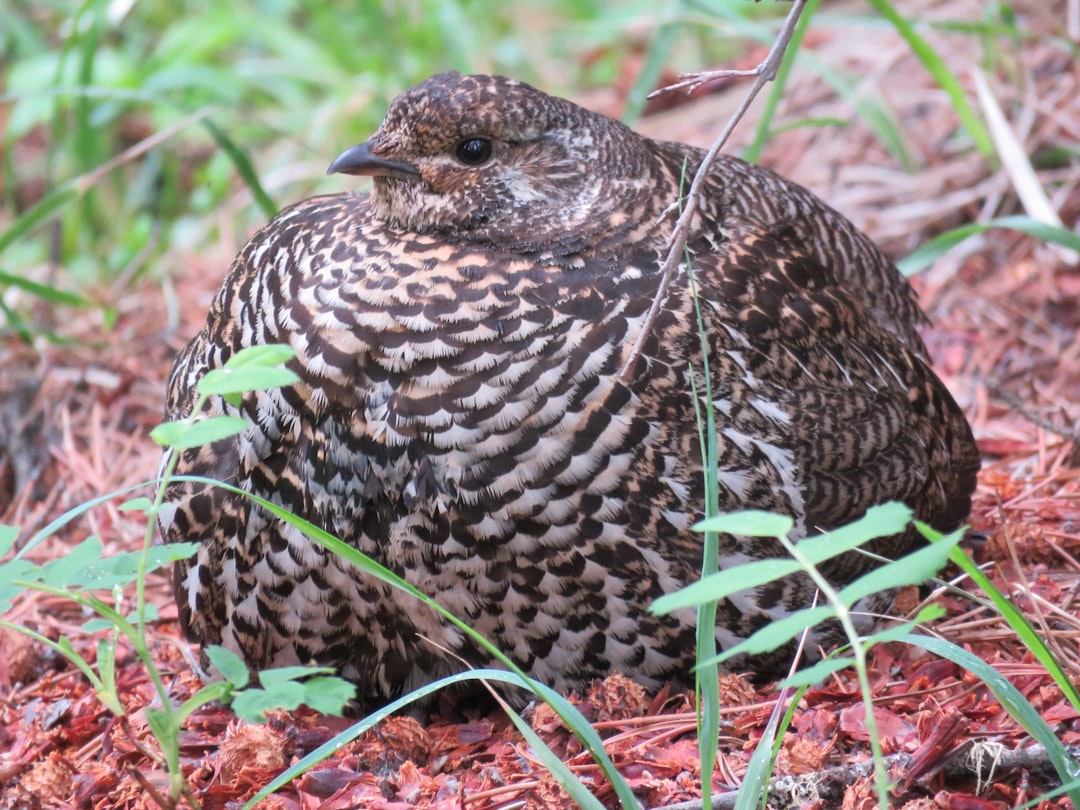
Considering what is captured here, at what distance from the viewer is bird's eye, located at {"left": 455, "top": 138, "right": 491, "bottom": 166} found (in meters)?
2.74

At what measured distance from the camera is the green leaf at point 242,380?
1895 millimetres

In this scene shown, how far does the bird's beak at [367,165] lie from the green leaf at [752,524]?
1.27 metres

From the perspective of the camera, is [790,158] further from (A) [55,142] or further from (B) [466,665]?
(B) [466,665]

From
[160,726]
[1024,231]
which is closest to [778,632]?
[160,726]

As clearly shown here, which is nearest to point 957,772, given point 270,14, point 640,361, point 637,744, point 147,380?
point 637,744

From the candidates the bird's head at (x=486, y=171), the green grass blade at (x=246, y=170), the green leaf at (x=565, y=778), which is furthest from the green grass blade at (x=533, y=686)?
Answer: the green grass blade at (x=246, y=170)

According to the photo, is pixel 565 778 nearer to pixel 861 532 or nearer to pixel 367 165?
pixel 861 532

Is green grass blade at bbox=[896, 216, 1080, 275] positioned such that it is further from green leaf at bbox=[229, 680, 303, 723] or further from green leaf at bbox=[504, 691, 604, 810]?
green leaf at bbox=[229, 680, 303, 723]

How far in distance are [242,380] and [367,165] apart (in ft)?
3.06

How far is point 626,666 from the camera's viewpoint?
2.66m

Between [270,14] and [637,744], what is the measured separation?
18.8ft

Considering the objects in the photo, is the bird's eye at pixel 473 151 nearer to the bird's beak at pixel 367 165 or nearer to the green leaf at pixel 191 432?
the bird's beak at pixel 367 165

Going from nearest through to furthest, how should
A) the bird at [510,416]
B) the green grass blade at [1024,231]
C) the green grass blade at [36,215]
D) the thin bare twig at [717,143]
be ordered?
the thin bare twig at [717,143] < the bird at [510,416] < the green grass blade at [1024,231] < the green grass blade at [36,215]

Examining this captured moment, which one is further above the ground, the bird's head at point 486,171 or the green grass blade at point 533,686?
the bird's head at point 486,171
